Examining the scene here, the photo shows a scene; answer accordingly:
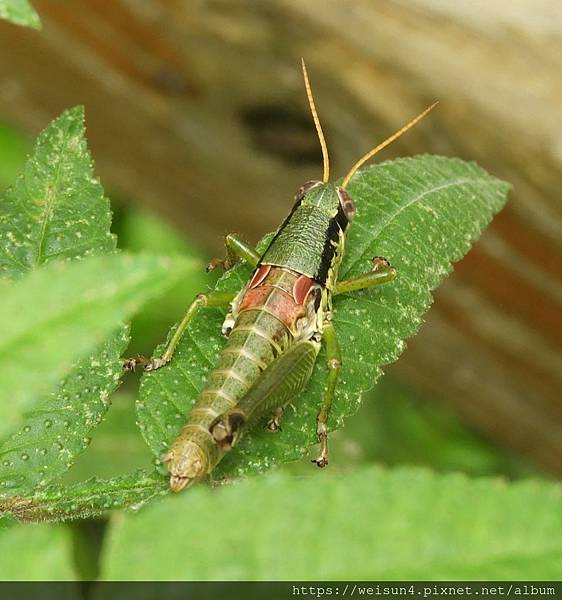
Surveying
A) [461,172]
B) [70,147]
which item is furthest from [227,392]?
[461,172]

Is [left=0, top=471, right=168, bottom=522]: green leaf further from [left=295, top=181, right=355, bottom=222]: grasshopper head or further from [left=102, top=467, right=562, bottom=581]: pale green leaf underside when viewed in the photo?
[left=295, top=181, right=355, bottom=222]: grasshopper head

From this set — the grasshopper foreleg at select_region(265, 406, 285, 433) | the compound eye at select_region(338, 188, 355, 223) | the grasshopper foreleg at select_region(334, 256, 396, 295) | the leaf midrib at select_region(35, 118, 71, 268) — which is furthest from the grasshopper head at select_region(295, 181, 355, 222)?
the leaf midrib at select_region(35, 118, 71, 268)

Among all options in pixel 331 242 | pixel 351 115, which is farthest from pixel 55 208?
pixel 351 115

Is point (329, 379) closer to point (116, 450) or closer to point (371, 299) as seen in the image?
point (371, 299)

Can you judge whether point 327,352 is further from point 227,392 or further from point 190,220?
point 190,220

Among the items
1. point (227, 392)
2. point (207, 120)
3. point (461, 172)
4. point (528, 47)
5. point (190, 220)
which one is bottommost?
point (190, 220)

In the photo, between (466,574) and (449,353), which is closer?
(466,574)

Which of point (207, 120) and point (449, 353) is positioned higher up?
point (207, 120)
